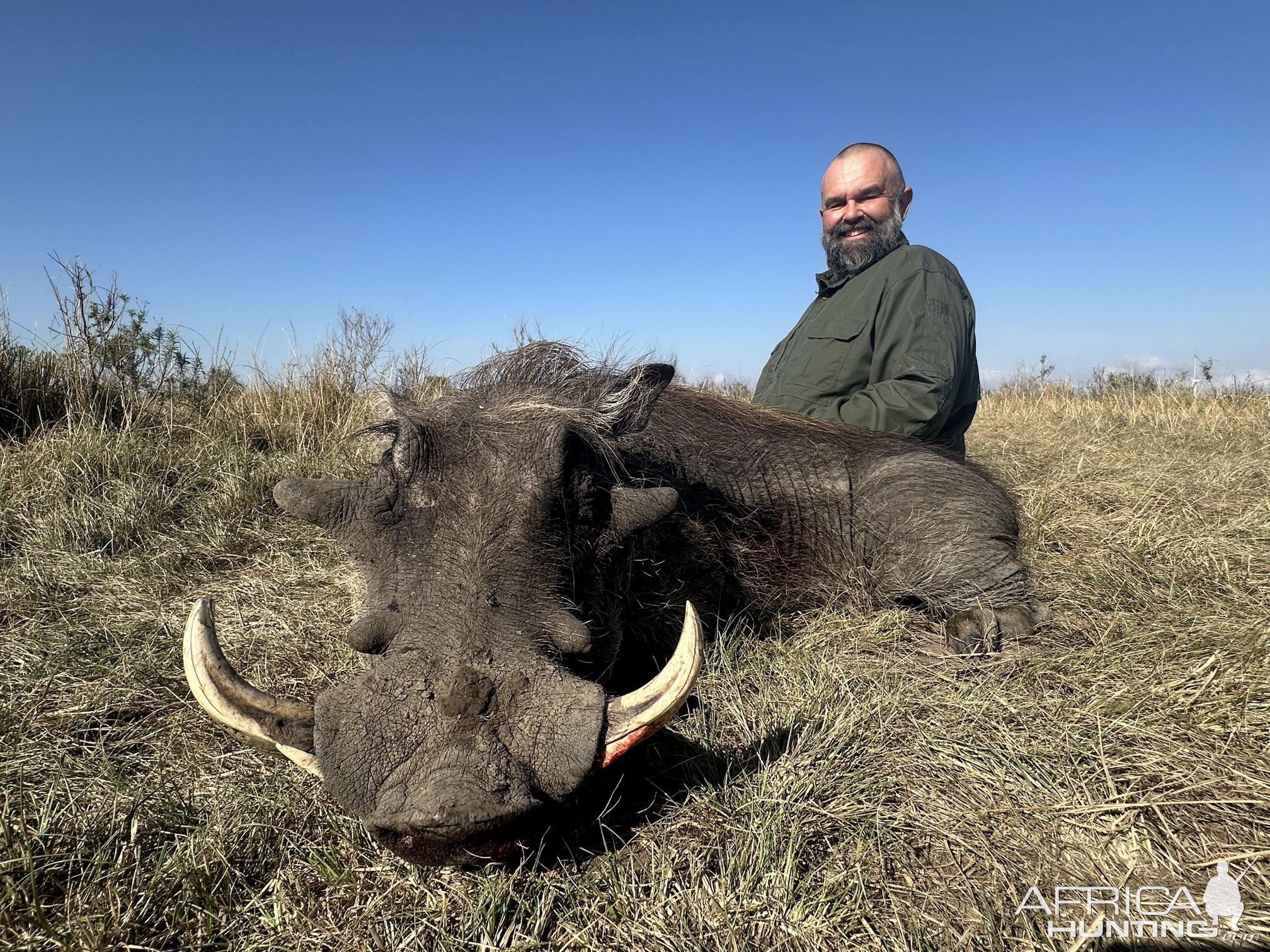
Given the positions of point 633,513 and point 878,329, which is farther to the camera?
point 878,329

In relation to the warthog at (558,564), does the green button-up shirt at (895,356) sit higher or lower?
higher

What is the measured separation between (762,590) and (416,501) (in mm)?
1597

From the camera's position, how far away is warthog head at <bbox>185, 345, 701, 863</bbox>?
1.33 metres

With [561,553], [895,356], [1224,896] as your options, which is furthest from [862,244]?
A: [1224,896]

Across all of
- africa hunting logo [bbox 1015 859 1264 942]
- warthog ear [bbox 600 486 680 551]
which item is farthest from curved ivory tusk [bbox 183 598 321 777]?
africa hunting logo [bbox 1015 859 1264 942]

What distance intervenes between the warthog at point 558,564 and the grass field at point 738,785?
0.26m

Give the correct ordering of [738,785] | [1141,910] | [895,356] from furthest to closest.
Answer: [895,356]
[738,785]
[1141,910]

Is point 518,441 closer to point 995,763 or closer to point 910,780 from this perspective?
point 910,780

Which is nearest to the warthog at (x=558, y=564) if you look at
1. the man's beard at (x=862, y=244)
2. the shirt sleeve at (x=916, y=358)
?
the shirt sleeve at (x=916, y=358)

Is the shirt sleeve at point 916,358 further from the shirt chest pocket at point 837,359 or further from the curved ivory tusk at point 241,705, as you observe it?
the curved ivory tusk at point 241,705

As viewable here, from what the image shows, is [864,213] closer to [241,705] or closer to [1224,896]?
[1224,896]

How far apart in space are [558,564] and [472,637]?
310 millimetres

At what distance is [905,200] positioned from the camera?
4410 mm

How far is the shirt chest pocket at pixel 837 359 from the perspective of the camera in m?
3.58
